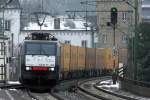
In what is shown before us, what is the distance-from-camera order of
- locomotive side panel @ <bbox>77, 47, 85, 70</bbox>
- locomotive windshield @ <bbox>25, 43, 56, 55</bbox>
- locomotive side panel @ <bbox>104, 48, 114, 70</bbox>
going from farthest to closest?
locomotive side panel @ <bbox>104, 48, 114, 70</bbox> < locomotive side panel @ <bbox>77, 47, 85, 70</bbox> < locomotive windshield @ <bbox>25, 43, 56, 55</bbox>

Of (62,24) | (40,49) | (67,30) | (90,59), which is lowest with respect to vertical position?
(90,59)

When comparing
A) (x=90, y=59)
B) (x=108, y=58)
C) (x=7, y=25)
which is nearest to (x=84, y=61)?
(x=90, y=59)

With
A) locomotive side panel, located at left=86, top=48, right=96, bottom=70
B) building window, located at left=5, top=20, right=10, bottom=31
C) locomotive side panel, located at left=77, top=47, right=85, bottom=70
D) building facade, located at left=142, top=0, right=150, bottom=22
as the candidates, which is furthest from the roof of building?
locomotive side panel, located at left=77, top=47, right=85, bottom=70

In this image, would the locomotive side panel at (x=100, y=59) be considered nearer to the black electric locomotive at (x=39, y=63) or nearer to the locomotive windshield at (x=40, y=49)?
the black electric locomotive at (x=39, y=63)

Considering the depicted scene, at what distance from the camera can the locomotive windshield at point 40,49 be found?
32.4 m

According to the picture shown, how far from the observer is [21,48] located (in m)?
33.3

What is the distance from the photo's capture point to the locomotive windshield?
32425 millimetres

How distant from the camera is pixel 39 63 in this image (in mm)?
31938

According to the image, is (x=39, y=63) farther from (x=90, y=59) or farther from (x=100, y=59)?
(x=100, y=59)

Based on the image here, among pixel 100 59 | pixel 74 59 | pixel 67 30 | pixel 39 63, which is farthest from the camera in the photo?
pixel 67 30

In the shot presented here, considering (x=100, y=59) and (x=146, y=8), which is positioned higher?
(x=146, y=8)

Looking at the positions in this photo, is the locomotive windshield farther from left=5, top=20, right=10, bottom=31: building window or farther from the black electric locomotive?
left=5, top=20, right=10, bottom=31: building window

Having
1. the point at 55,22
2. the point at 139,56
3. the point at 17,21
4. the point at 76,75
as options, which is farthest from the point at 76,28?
the point at 139,56

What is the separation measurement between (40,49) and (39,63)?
38.7 inches
